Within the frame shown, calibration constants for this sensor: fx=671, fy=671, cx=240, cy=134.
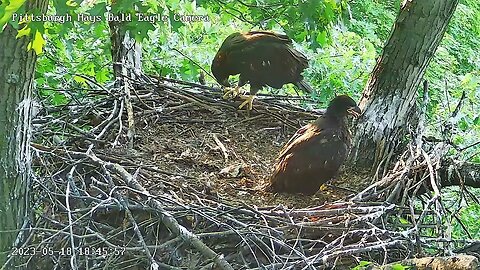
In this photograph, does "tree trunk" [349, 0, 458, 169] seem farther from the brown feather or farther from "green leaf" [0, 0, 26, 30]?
"green leaf" [0, 0, 26, 30]

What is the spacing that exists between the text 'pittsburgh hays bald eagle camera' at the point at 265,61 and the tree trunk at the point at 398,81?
1.07m

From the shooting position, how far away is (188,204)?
3977 millimetres

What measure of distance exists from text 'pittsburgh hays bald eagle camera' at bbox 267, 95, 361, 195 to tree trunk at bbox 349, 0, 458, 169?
7.1 inches

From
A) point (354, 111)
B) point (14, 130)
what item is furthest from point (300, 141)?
point (14, 130)

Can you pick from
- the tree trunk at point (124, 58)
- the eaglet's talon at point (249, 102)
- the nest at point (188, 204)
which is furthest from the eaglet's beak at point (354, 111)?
the tree trunk at point (124, 58)

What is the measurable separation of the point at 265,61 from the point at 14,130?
2974 mm

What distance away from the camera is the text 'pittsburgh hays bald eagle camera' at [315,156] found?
454 cm

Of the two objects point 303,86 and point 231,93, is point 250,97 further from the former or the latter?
point 303,86

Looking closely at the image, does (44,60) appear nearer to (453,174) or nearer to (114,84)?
(114,84)

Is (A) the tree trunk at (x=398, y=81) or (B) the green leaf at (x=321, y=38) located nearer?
(A) the tree trunk at (x=398, y=81)

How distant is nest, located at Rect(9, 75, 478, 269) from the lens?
356 cm

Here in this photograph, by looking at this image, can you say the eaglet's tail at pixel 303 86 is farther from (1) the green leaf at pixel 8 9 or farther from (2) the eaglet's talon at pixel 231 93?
(1) the green leaf at pixel 8 9

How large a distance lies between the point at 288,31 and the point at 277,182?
4.37 feet

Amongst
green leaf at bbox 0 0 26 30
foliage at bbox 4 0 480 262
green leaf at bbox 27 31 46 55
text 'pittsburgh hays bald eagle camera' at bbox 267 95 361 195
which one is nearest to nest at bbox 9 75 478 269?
text 'pittsburgh hays bald eagle camera' at bbox 267 95 361 195
